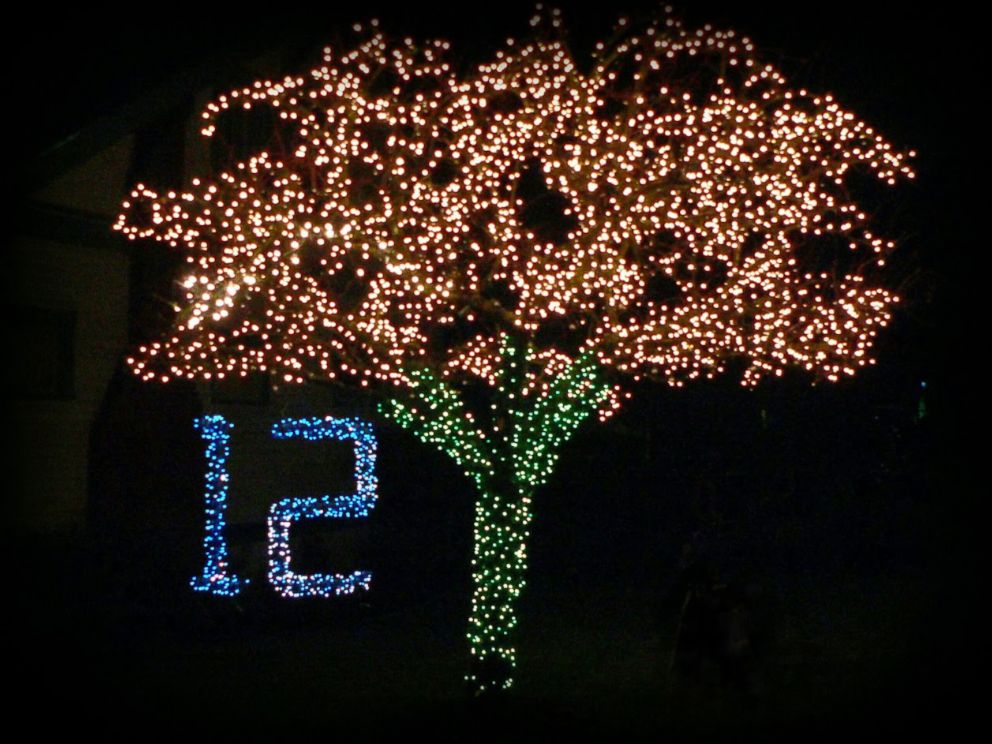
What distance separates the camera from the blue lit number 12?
15.7 metres

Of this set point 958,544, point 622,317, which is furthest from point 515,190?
point 958,544

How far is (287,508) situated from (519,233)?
7184mm

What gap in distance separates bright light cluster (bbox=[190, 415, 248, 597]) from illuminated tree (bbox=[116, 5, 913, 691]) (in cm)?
497

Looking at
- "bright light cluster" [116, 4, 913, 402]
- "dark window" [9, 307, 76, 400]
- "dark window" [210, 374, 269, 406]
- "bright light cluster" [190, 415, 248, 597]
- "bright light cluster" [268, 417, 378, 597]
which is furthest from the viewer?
"dark window" [210, 374, 269, 406]

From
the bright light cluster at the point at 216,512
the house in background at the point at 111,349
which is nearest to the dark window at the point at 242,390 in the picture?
the house in background at the point at 111,349

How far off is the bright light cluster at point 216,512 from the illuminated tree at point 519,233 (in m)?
4.97

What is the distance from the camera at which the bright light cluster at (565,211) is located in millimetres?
10430

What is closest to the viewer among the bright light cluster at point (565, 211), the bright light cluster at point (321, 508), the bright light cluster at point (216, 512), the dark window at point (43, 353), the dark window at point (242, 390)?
the bright light cluster at point (565, 211)

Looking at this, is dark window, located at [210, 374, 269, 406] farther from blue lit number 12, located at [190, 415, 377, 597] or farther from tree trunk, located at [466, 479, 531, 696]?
tree trunk, located at [466, 479, 531, 696]

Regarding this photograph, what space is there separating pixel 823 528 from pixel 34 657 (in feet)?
46.7

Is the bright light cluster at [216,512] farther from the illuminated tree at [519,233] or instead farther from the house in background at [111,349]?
the illuminated tree at [519,233]

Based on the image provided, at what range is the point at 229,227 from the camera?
420 inches

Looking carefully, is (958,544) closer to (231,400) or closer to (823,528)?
(823,528)

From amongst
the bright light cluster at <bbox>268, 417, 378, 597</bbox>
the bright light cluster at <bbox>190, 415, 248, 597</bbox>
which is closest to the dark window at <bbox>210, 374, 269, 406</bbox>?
the bright light cluster at <bbox>268, 417, 378, 597</bbox>
